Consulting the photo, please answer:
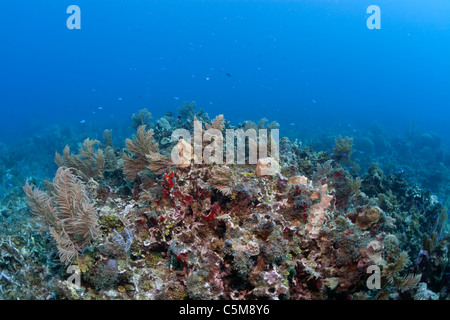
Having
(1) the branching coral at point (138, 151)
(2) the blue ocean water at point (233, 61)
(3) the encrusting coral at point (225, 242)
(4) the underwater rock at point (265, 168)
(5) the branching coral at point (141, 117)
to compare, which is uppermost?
(2) the blue ocean water at point (233, 61)

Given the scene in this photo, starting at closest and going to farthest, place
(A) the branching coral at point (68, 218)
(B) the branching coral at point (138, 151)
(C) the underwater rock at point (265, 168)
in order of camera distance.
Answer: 1. (A) the branching coral at point (68, 218)
2. (C) the underwater rock at point (265, 168)
3. (B) the branching coral at point (138, 151)

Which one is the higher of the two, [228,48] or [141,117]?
[228,48]

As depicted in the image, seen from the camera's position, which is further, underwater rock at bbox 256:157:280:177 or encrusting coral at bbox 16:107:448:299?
underwater rock at bbox 256:157:280:177

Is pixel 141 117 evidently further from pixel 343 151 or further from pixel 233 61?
pixel 233 61

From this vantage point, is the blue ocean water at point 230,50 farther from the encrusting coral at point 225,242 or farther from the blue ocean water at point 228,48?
the encrusting coral at point 225,242

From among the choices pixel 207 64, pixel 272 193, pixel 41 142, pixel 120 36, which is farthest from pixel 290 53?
pixel 272 193

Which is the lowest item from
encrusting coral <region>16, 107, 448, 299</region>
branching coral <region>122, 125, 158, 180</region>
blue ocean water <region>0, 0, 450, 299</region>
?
encrusting coral <region>16, 107, 448, 299</region>

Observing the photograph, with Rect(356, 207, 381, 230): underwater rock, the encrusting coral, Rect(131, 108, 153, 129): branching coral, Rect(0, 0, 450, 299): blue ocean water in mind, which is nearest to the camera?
the encrusting coral

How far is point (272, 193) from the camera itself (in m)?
4.39

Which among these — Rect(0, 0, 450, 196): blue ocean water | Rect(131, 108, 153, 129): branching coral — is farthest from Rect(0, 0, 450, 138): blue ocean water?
Rect(131, 108, 153, 129): branching coral

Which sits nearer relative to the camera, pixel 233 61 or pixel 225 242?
pixel 225 242

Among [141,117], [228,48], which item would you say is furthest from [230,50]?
[141,117]

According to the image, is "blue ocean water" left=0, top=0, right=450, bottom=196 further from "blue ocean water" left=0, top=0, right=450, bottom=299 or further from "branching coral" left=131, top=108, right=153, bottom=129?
"branching coral" left=131, top=108, right=153, bottom=129

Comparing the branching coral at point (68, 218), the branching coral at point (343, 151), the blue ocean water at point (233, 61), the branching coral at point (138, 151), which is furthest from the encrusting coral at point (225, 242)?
the blue ocean water at point (233, 61)
